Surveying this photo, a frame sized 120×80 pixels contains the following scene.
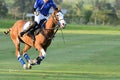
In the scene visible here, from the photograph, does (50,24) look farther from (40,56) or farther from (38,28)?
(40,56)

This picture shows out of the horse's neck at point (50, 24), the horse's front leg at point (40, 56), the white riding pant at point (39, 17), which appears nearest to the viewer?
the horse's front leg at point (40, 56)

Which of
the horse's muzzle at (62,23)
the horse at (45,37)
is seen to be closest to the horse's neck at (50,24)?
the horse at (45,37)

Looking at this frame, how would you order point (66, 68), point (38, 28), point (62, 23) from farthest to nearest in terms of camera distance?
1. point (66, 68)
2. point (38, 28)
3. point (62, 23)

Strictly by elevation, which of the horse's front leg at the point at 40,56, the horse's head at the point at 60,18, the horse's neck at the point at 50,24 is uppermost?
the horse's head at the point at 60,18

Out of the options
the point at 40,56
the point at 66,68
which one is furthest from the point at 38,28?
the point at 66,68

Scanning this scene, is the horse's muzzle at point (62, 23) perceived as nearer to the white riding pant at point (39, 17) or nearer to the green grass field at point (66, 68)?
the white riding pant at point (39, 17)

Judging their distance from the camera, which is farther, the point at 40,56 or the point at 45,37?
the point at 45,37

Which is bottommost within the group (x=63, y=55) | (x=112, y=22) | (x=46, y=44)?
(x=112, y=22)

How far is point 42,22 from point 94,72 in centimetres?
266

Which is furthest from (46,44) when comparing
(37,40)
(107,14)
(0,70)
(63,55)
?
(107,14)

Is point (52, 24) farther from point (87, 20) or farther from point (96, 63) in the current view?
point (87, 20)

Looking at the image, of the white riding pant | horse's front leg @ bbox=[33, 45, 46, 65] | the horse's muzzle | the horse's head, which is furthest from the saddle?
the horse's muzzle

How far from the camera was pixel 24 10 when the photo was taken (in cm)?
12731

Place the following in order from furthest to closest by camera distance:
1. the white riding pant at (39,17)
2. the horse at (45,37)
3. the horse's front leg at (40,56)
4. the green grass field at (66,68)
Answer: the white riding pant at (39,17), the horse at (45,37), the horse's front leg at (40,56), the green grass field at (66,68)
